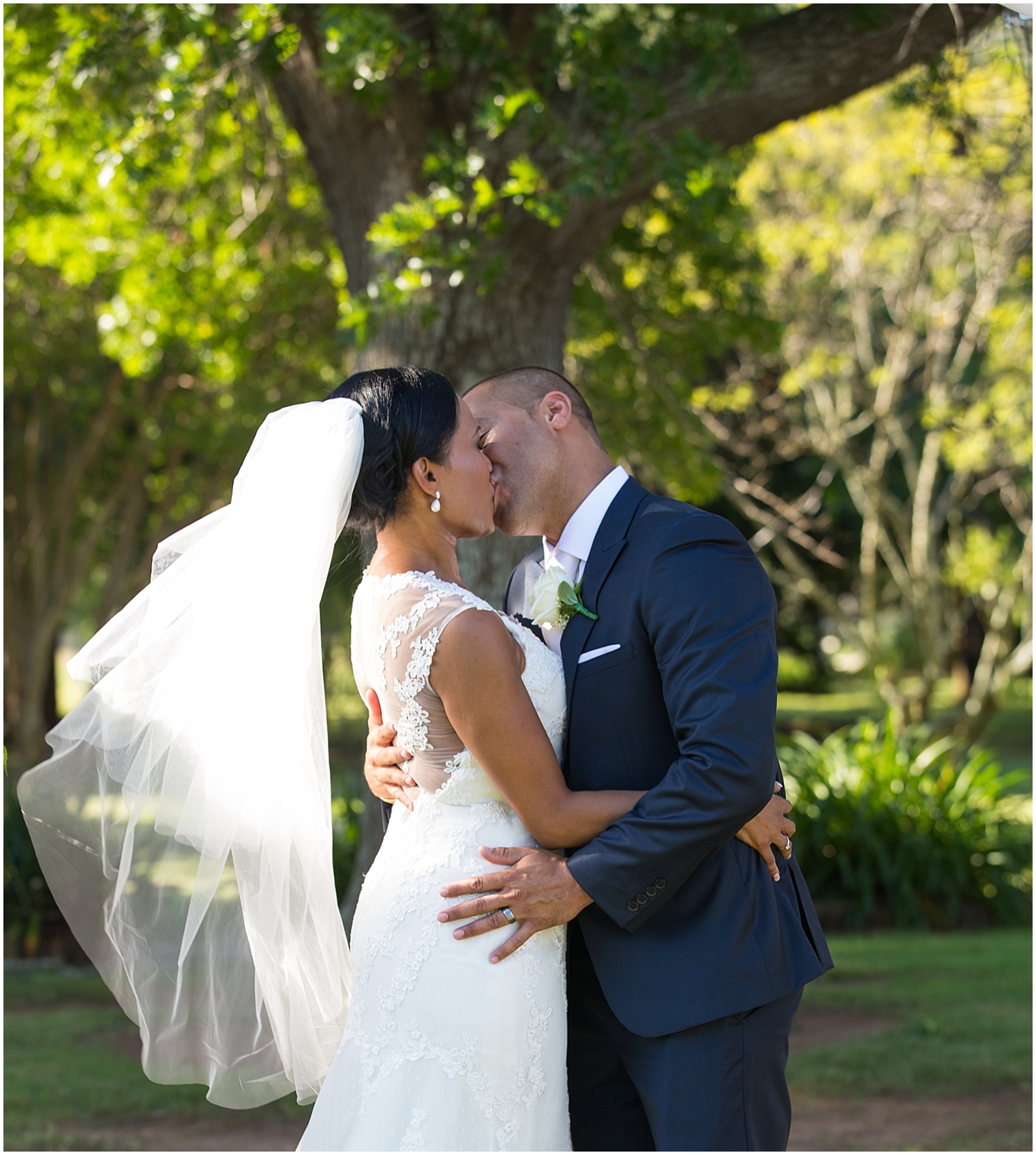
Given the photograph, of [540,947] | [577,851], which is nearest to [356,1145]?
[540,947]

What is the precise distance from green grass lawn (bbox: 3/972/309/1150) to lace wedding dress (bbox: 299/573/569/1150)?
9.97 ft

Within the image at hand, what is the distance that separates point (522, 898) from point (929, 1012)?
4867 millimetres

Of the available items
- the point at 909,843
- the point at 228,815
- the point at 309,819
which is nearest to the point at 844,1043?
the point at 909,843

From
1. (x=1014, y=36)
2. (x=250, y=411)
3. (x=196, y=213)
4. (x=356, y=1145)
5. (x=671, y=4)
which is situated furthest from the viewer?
(x=250, y=411)

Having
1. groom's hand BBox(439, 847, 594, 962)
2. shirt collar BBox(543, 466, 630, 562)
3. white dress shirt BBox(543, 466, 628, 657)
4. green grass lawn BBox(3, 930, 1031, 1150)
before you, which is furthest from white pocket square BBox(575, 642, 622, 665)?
green grass lawn BBox(3, 930, 1031, 1150)

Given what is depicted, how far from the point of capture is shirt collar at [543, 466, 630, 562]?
3.06 m

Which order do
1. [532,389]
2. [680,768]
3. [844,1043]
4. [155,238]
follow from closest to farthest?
1. [680,768]
2. [532,389]
3. [844,1043]
4. [155,238]

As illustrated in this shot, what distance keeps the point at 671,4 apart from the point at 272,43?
202 cm

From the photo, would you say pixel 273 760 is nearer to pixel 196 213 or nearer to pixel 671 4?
pixel 671 4

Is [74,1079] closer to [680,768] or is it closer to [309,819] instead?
[309,819]

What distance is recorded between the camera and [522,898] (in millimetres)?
2566

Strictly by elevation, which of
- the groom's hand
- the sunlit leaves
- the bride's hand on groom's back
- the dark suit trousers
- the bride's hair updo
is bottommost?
the dark suit trousers

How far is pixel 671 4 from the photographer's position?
5613 millimetres

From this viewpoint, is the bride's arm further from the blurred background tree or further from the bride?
the blurred background tree
